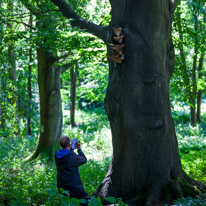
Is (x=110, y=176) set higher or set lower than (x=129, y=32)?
lower

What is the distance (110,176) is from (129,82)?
6.33 feet

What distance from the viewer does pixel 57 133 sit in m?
13.5

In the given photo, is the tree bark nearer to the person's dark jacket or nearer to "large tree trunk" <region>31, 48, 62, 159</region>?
the person's dark jacket

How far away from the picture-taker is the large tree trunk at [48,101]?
12.8 metres

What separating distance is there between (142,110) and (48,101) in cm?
791

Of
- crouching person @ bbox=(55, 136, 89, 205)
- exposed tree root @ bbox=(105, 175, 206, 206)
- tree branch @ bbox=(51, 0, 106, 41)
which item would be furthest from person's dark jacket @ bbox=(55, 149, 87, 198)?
tree branch @ bbox=(51, 0, 106, 41)

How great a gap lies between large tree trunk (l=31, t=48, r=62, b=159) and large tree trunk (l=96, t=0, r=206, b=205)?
7355mm

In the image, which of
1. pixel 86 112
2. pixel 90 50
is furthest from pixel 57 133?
pixel 86 112

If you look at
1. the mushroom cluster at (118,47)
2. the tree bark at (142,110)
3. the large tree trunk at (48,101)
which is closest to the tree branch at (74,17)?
the tree bark at (142,110)

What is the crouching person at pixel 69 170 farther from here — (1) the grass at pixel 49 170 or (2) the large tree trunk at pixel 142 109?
(2) the large tree trunk at pixel 142 109

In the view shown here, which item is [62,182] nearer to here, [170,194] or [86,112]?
[170,194]

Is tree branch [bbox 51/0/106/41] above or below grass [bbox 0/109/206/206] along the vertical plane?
above

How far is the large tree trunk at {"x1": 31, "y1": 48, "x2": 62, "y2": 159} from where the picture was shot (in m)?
12.8

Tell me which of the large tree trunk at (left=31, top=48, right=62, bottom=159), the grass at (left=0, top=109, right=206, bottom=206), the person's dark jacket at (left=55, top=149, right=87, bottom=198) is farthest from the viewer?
the large tree trunk at (left=31, top=48, right=62, bottom=159)
